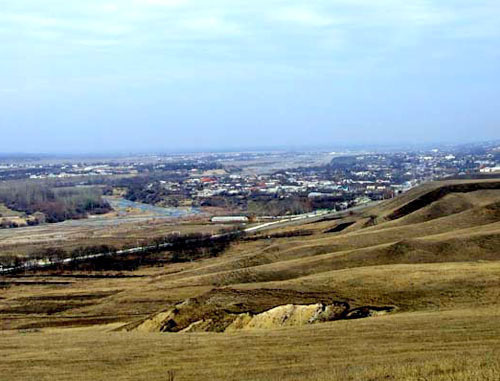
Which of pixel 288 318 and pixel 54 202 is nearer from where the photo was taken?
pixel 288 318

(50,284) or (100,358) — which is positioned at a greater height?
(100,358)

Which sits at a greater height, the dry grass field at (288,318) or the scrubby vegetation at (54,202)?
the dry grass field at (288,318)

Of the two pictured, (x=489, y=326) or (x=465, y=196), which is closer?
(x=489, y=326)

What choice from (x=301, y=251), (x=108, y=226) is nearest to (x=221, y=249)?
(x=301, y=251)

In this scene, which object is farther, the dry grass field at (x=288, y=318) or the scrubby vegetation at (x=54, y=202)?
the scrubby vegetation at (x=54, y=202)

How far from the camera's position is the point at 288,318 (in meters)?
28.6

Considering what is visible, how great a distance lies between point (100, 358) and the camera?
834 inches

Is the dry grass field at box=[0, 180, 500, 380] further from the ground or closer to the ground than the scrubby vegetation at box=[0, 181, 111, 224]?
further from the ground

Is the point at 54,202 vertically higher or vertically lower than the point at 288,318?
lower

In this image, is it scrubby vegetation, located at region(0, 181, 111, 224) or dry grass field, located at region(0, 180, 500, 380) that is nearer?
dry grass field, located at region(0, 180, 500, 380)

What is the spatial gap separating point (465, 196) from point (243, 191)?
3442 inches

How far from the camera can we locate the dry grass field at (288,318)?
18.2 meters

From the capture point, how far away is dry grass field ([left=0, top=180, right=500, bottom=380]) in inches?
716

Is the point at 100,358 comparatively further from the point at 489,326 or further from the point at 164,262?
the point at 164,262
